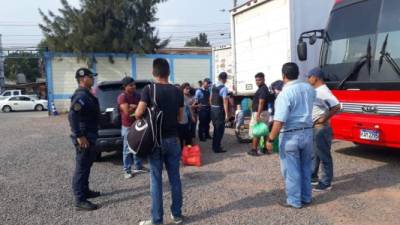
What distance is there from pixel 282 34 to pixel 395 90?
412 centimetres

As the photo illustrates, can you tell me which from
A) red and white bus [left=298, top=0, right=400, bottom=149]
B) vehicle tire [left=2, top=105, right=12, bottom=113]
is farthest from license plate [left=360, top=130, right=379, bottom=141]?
vehicle tire [left=2, top=105, right=12, bottom=113]

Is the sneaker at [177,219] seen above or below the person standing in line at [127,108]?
below

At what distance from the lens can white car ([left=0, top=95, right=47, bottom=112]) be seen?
34938 mm

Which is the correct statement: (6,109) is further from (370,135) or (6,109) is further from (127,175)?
(370,135)

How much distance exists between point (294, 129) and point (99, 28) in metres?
21.9

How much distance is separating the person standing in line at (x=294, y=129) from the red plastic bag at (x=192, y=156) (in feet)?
9.32

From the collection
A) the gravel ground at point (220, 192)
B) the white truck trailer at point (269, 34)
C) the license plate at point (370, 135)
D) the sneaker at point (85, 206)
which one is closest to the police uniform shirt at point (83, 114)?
the sneaker at point (85, 206)

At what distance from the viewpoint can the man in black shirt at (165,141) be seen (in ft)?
15.3

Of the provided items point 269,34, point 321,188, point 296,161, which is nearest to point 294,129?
point 296,161

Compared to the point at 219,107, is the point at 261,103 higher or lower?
higher

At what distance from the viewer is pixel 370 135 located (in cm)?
718

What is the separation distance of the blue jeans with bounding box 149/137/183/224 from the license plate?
12.6ft

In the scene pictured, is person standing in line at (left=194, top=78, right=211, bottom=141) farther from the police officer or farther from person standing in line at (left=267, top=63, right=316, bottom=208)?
person standing in line at (left=267, top=63, right=316, bottom=208)

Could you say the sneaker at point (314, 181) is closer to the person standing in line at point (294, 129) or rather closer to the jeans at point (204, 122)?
the person standing in line at point (294, 129)
